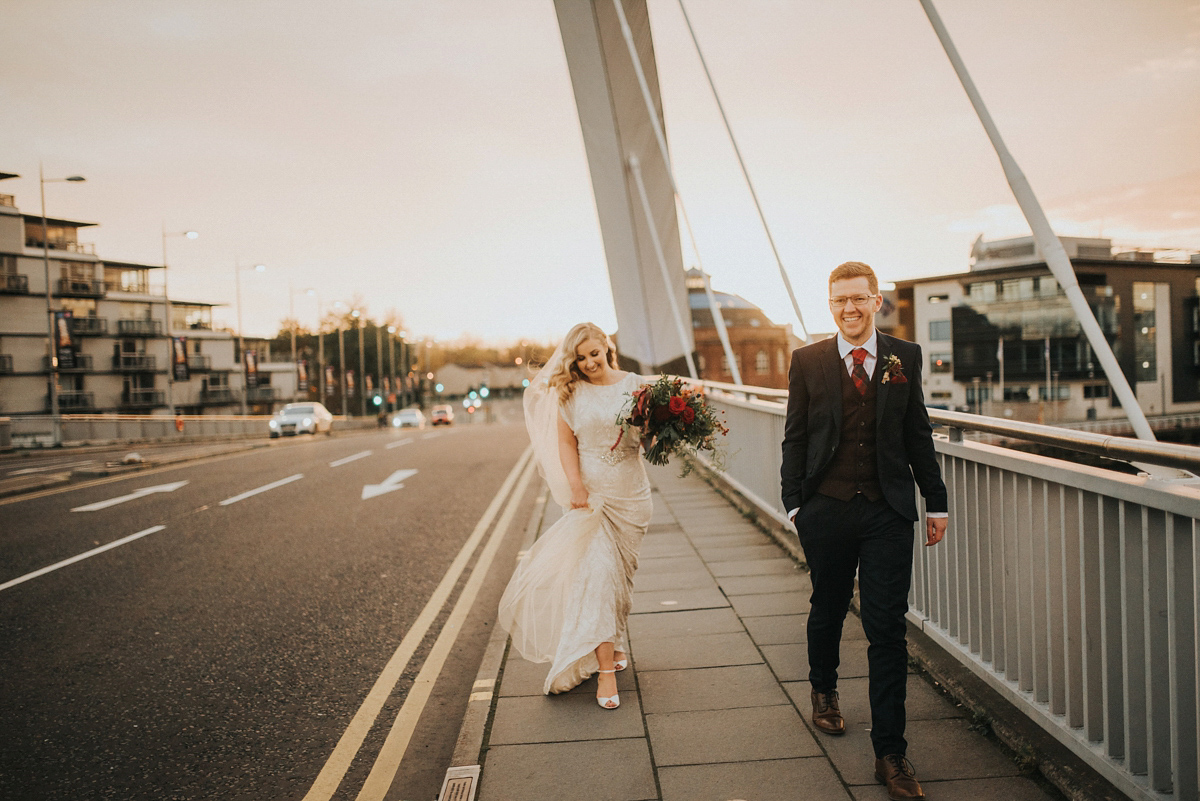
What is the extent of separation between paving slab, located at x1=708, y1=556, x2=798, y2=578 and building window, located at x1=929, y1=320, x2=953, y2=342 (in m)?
39.6

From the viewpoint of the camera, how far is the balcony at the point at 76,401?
63372 mm

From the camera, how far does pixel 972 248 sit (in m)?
26.4

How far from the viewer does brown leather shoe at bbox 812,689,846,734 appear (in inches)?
139

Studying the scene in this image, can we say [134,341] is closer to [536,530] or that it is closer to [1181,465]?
[536,530]

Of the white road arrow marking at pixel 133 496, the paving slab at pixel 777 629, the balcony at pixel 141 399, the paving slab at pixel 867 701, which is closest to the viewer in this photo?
the paving slab at pixel 867 701

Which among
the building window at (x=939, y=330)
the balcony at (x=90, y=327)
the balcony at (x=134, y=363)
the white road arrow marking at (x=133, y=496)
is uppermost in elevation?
the balcony at (x=90, y=327)

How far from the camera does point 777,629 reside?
498 cm

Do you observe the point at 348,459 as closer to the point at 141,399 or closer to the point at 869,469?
the point at 869,469

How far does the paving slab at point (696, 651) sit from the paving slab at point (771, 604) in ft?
1.45

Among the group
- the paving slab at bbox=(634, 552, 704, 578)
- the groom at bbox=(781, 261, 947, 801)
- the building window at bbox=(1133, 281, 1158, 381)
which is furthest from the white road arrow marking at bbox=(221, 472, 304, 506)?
the building window at bbox=(1133, 281, 1158, 381)

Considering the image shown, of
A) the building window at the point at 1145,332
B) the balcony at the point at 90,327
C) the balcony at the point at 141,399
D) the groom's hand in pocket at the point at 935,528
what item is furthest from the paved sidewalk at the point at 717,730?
the balcony at the point at 141,399

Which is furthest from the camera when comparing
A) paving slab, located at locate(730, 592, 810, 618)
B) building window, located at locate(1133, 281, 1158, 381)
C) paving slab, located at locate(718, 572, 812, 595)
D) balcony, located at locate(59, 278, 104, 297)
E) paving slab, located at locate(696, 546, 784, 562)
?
balcony, located at locate(59, 278, 104, 297)

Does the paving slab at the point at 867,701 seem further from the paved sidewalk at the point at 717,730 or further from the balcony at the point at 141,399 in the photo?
the balcony at the point at 141,399

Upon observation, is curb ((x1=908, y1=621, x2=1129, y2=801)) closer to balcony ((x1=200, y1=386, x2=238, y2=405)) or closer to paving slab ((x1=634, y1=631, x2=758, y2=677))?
paving slab ((x1=634, y1=631, x2=758, y2=677))
